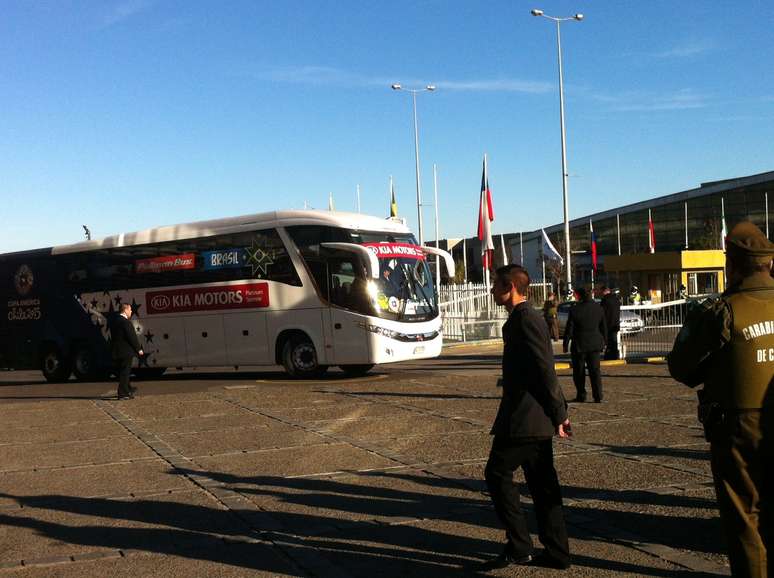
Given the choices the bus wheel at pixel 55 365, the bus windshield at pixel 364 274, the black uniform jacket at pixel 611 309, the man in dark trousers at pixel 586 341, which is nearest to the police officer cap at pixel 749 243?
the man in dark trousers at pixel 586 341

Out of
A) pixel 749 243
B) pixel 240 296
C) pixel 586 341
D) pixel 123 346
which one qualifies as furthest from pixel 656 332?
pixel 749 243

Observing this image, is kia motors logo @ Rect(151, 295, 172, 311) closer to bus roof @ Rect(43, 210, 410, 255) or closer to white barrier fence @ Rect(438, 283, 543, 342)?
bus roof @ Rect(43, 210, 410, 255)

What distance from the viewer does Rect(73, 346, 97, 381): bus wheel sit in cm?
2375

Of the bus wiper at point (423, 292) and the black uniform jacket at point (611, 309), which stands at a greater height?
the bus wiper at point (423, 292)

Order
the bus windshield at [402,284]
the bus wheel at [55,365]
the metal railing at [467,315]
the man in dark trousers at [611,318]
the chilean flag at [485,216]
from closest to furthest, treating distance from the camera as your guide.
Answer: the bus windshield at [402,284], the man in dark trousers at [611,318], the bus wheel at [55,365], the metal railing at [467,315], the chilean flag at [485,216]

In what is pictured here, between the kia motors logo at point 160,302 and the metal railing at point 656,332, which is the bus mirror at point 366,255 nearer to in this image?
the kia motors logo at point 160,302

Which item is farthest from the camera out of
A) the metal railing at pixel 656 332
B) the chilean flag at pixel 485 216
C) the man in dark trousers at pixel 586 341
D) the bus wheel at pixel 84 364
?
the chilean flag at pixel 485 216

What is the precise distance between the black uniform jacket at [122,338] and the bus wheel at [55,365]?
7825 mm

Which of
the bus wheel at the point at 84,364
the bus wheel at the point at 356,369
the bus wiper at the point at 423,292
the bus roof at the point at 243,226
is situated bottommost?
the bus wheel at the point at 356,369

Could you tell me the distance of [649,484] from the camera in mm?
8031

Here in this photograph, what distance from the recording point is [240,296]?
21.1 metres

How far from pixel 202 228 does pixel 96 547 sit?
1585 centimetres

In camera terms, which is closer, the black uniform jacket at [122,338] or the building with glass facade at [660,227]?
the black uniform jacket at [122,338]

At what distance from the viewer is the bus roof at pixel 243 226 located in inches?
789
